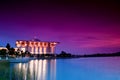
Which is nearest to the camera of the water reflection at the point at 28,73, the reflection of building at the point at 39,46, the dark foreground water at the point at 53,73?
the water reflection at the point at 28,73

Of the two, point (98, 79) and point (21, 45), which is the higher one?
point (21, 45)

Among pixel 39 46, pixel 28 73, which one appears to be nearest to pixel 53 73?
pixel 28 73

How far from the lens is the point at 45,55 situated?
4742 inches

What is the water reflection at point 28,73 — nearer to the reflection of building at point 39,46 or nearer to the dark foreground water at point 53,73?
the dark foreground water at point 53,73

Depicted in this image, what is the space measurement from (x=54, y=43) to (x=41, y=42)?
5.43 meters

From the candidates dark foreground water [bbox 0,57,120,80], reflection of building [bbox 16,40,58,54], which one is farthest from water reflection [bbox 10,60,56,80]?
reflection of building [bbox 16,40,58,54]

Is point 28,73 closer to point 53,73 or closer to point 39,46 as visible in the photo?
point 53,73

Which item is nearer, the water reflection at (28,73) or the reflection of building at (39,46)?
the water reflection at (28,73)

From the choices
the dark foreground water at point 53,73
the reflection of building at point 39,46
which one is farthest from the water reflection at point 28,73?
the reflection of building at point 39,46

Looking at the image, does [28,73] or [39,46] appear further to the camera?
[39,46]

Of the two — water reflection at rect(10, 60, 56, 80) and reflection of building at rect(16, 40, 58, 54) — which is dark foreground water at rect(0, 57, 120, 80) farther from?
reflection of building at rect(16, 40, 58, 54)

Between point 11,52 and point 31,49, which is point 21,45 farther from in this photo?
point 11,52

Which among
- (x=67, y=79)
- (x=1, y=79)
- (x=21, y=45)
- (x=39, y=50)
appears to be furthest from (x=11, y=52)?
(x=39, y=50)

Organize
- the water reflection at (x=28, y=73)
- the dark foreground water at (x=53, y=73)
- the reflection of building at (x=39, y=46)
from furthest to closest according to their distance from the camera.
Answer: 1. the reflection of building at (x=39, y=46)
2. the dark foreground water at (x=53, y=73)
3. the water reflection at (x=28, y=73)
